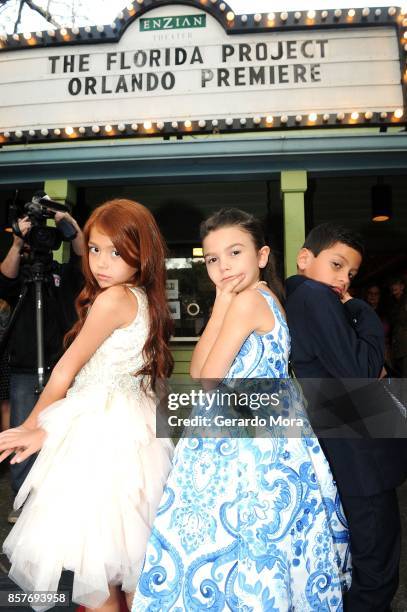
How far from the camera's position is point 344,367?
1481 millimetres

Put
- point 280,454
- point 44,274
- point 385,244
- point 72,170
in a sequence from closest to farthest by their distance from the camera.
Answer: point 280,454
point 44,274
point 72,170
point 385,244

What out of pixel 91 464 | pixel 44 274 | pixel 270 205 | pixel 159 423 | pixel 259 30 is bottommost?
pixel 91 464

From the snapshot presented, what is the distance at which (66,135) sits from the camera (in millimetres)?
3955

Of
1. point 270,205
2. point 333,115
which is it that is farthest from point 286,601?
point 270,205

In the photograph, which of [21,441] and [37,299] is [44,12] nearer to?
[37,299]

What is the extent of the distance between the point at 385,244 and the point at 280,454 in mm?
6371

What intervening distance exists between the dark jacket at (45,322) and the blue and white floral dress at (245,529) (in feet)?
5.86

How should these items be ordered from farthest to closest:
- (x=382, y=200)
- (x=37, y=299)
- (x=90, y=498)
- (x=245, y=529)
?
(x=382, y=200), (x=37, y=299), (x=90, y=498), (x=245, y=529)

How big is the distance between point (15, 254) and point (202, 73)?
2.47m

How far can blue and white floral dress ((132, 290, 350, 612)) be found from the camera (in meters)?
1.28

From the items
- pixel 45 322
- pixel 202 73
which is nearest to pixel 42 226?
pixel 45 322

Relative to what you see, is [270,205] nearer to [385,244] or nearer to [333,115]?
[333,115]

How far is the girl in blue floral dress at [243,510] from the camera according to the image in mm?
1282

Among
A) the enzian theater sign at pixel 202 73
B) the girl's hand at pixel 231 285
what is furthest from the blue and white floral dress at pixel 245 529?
the enzian theater sign at pixel 202 73
